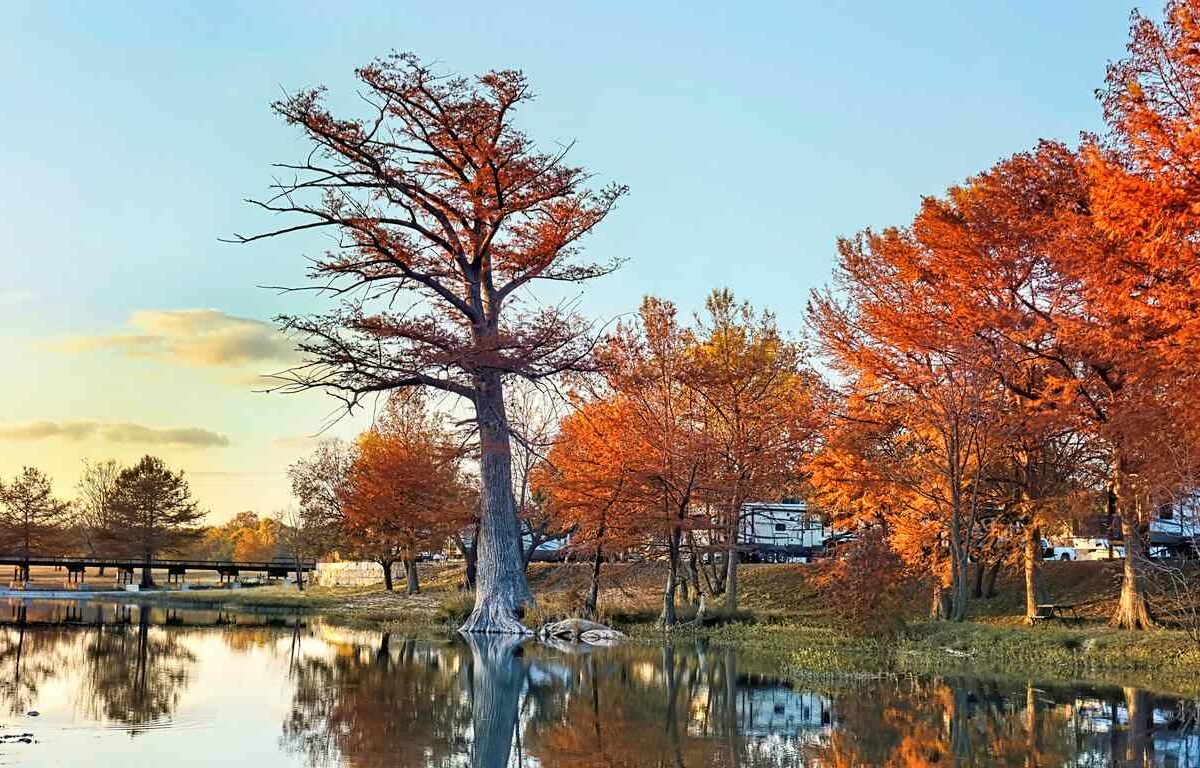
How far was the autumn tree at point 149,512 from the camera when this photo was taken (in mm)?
71562

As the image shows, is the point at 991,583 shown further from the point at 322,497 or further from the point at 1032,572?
the point at 322,497

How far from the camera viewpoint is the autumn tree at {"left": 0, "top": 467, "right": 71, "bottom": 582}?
3014 inches

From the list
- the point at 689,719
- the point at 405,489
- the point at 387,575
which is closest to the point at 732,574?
the point at 405,489

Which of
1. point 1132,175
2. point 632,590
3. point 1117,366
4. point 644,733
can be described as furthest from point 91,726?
point 632,590

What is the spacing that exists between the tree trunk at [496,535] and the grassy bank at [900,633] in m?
0.77

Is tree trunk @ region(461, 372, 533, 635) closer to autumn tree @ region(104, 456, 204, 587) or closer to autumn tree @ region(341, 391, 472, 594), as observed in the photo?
autumn tree @ region(341, 391, 472, 594)

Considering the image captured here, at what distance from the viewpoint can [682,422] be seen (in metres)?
34.3

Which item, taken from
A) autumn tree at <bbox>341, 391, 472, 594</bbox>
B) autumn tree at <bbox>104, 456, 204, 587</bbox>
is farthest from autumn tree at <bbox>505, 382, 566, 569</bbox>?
autumn tree at <bbox>104, 456, 204, 587</bbox>

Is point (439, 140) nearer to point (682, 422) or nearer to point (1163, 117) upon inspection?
point (682, 422)

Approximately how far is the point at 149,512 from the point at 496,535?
1902 inches

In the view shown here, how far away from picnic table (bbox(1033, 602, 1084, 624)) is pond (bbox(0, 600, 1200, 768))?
30.5 ft

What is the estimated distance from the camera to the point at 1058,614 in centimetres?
3053

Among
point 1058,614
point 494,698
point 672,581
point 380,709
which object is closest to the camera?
point 380,709

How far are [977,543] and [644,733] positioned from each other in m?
20.5
